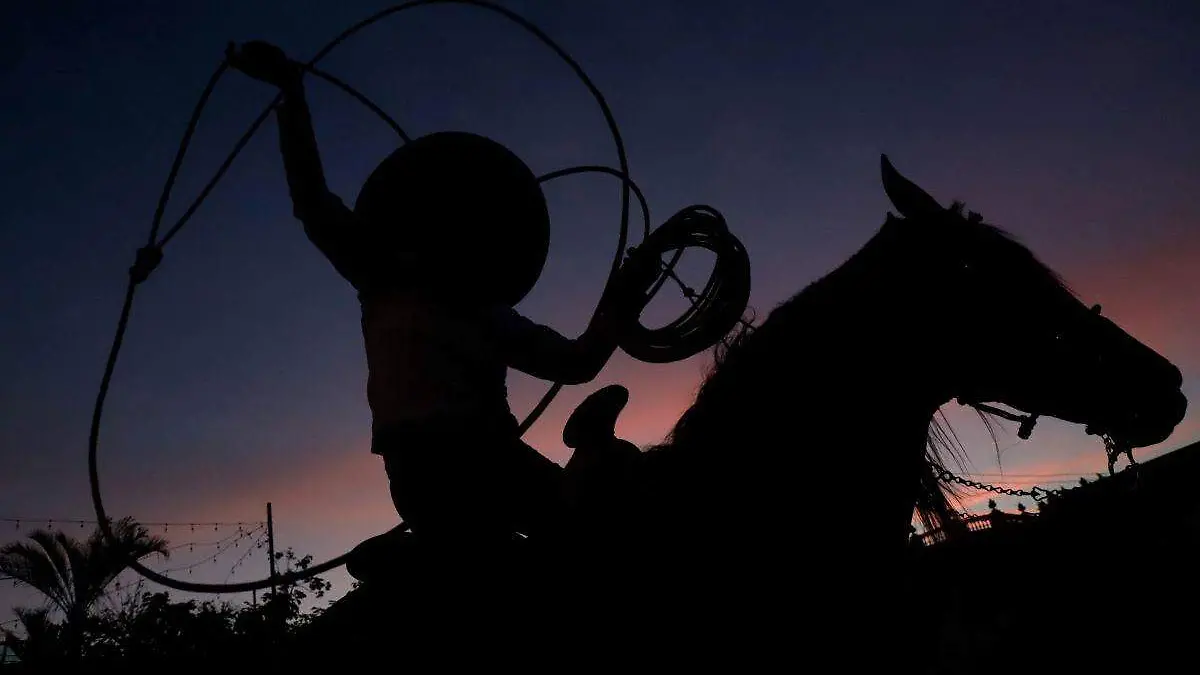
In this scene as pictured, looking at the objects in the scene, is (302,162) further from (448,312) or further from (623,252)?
(623,252)

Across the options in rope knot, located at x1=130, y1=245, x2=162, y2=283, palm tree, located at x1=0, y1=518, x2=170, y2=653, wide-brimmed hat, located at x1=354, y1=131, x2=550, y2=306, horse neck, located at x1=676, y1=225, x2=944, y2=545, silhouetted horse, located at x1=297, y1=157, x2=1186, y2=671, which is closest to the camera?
silhouetted horse, located at x1=297, y1=157, x2=1186, y2=671

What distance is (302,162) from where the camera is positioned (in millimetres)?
2246

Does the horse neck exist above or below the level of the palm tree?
below

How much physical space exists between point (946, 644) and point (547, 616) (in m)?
11.3

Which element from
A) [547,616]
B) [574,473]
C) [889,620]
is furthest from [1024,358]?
[547,616]

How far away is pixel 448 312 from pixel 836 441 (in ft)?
4.83

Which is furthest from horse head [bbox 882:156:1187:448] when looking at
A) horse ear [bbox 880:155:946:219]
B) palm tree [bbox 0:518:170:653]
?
palm tree [bbox 0:518:170:653]

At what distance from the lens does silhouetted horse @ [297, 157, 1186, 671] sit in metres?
1.98

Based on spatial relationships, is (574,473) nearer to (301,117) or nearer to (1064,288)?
(301,117)

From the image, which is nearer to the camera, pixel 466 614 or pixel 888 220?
pixel 466 614

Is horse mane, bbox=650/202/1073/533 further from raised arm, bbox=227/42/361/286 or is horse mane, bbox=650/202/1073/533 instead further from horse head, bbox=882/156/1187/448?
raised arm, bbox=227/42/361/286

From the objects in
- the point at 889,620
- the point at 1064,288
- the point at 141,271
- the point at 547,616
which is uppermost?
the point at 141,271

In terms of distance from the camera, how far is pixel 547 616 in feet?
6.61

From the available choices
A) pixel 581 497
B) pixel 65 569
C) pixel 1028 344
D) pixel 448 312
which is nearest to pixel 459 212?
pixel 448 312
